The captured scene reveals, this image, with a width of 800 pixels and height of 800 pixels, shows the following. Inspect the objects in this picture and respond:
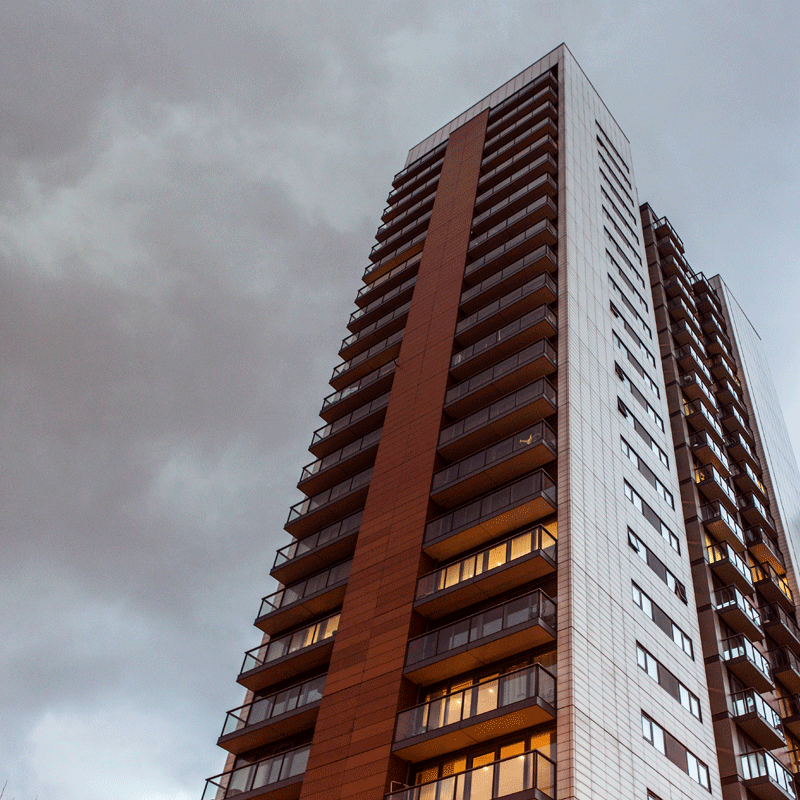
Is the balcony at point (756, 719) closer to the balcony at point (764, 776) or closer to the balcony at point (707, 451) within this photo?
the balcony at point (764, 776)

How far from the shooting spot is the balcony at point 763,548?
46875 millimetres

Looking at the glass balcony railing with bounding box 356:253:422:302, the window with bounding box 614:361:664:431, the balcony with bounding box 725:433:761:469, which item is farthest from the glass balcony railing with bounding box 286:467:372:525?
the balcony with bounding box 725:433:761:469

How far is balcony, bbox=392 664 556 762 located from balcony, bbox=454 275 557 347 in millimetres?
19202

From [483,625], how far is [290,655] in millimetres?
9898

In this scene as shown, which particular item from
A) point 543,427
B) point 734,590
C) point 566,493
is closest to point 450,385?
point 543,427

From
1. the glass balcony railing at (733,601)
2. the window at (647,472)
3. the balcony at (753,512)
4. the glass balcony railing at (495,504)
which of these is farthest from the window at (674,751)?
the balcony at (753,512)

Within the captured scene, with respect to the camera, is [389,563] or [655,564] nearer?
[389,563]

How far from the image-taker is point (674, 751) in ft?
96.8

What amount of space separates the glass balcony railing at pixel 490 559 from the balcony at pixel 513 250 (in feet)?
62.6

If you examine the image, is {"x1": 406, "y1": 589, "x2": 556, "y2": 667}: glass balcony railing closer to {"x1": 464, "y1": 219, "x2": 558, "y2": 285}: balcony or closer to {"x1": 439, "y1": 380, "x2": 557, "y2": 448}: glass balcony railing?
{"x1": 439, "y1": 380, "x2": 557, "y2": 448}: glass balcony railing

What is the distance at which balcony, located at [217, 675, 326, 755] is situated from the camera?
32375 millimetres

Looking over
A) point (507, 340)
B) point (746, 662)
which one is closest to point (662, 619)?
point (746, 662)

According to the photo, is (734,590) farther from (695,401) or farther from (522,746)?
(522,746)

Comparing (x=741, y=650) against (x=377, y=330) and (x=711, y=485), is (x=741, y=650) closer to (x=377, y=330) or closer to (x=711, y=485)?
(x=711, y=485)
